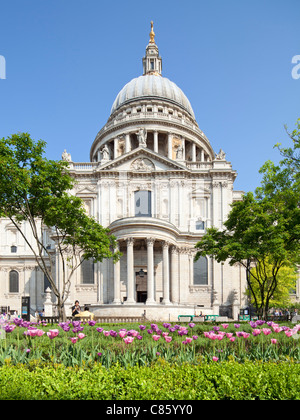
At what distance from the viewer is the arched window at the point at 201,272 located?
4962cm

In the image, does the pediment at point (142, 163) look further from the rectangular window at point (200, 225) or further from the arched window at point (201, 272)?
the arched window at point (201, 272)

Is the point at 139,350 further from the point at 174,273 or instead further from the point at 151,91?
the point at 151,91

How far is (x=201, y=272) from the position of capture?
49938 millimetres

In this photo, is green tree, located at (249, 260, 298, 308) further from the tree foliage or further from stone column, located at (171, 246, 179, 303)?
the tree foliage

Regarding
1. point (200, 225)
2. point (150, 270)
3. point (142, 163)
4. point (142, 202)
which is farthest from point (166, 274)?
point (142, 163)

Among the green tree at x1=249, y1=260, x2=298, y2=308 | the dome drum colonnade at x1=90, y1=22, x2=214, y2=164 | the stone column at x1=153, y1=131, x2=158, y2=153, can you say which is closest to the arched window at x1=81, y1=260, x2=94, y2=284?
the dome drum colonnade at x1=90, y1=22, x2=214, y2=164

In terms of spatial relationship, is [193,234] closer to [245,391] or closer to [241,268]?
[241,268]

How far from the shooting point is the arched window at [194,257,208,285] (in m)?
49.6

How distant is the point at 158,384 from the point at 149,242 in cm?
3664

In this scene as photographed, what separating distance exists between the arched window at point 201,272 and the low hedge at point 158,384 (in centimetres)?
4218

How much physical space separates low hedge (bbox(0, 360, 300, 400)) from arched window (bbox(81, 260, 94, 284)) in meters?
41.6

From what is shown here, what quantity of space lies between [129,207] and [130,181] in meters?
3.62
